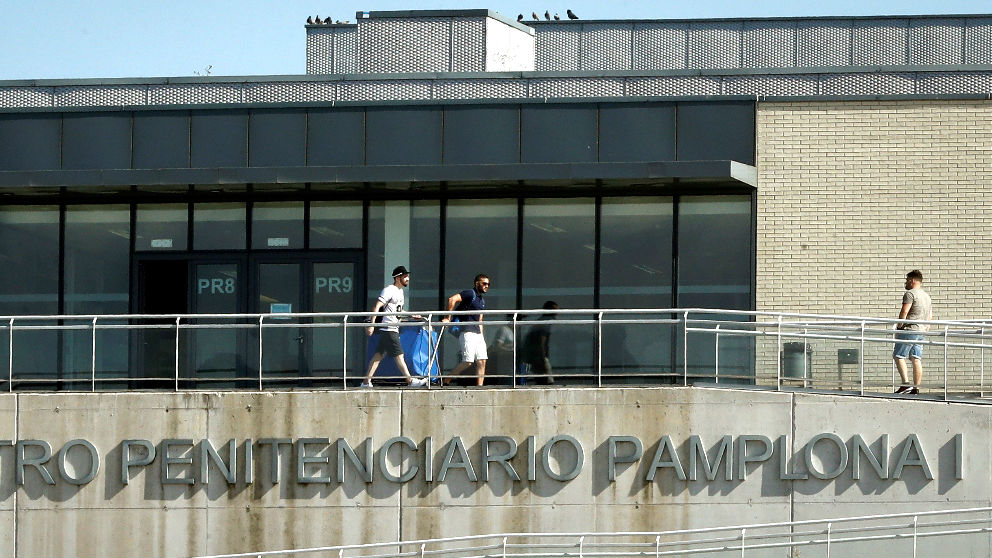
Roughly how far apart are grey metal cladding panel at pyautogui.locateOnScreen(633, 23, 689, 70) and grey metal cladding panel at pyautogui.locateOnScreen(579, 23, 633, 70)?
0.17 meters

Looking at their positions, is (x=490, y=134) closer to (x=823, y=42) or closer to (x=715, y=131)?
(x=715, y=131)

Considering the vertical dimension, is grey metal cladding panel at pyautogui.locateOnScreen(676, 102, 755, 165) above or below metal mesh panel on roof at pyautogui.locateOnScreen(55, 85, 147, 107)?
below

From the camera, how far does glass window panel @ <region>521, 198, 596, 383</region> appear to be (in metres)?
21.2

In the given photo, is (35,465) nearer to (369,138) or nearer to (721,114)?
(369,138)

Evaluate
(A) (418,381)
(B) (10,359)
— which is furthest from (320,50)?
(A) (418,381)

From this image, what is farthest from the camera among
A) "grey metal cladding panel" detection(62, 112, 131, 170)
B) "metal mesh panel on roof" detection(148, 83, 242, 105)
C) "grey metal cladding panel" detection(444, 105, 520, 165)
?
"metal mesh panel on roof" detection(148, 83, 242, 105)

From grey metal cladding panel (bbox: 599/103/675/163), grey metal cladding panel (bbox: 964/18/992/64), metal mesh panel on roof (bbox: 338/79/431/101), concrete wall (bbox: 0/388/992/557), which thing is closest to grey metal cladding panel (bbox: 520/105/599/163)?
grey metal cladding panel (bbox: 599/103/675/163)

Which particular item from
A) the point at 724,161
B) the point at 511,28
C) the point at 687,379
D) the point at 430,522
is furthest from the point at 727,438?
the point at 511,28

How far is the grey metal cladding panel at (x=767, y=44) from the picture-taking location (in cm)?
3039

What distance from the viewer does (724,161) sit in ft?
66.0

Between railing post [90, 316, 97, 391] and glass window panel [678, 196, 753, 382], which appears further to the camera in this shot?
glass window panel [678, 196, 753, 382]

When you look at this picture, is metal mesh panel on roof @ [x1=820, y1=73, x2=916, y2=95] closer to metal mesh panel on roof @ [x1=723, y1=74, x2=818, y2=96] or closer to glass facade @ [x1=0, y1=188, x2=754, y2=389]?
metal mesh panel on roof @ [x1=723, y1=74, x2=818, y2=96]

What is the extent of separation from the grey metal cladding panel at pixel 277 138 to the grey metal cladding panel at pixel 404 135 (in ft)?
2.99

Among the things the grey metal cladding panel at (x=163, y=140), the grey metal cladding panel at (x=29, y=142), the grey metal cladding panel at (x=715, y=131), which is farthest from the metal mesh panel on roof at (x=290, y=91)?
the grey metal cladding panel at (x=715, y=131)
